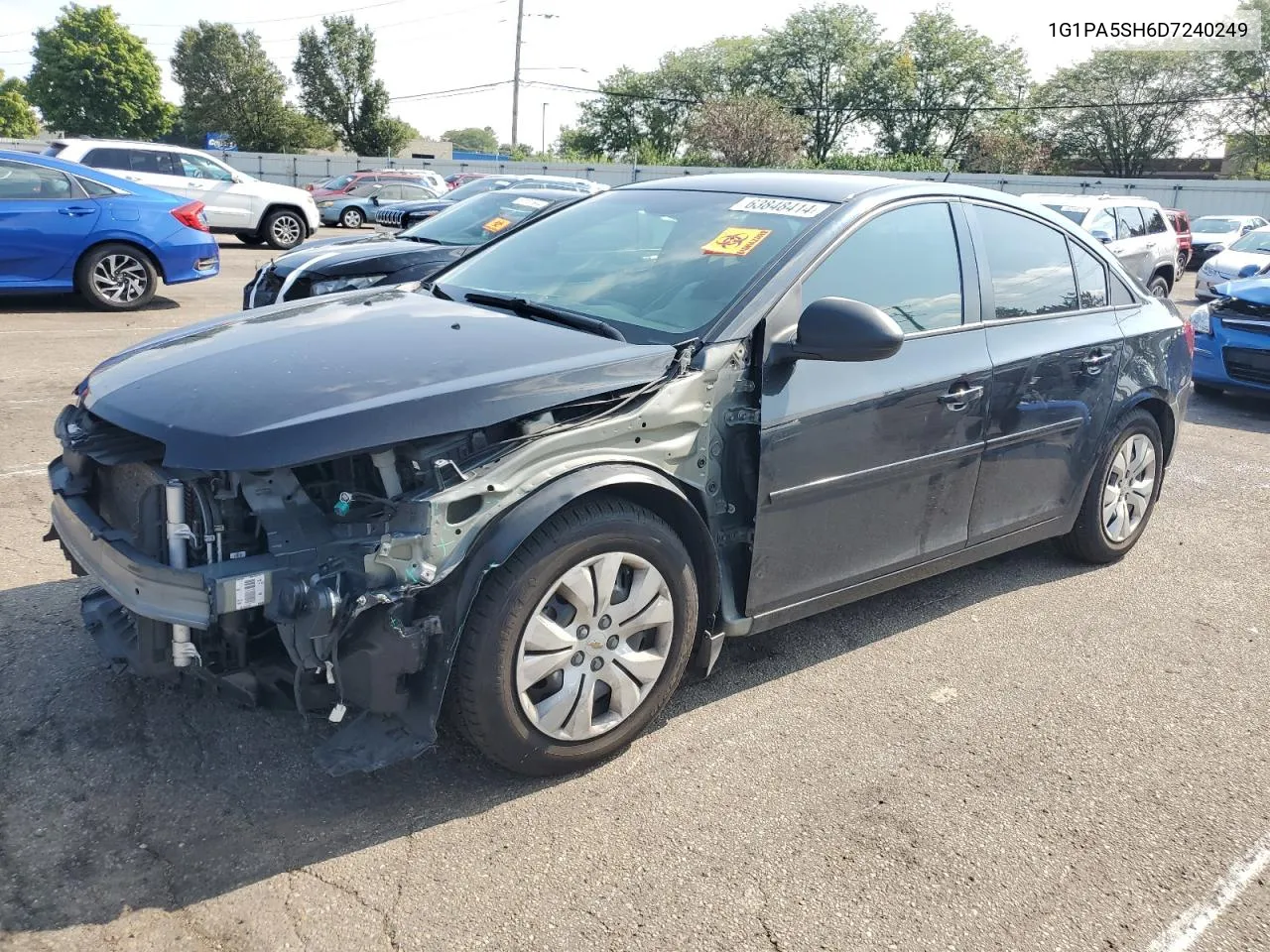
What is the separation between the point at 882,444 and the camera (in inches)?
137

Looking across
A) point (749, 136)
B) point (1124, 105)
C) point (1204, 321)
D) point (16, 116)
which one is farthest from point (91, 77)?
point (1204, 321)

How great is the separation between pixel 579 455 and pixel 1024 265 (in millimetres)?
2377

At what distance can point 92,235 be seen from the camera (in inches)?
389

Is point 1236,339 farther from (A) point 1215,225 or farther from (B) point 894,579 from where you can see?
(A) point 1215,225

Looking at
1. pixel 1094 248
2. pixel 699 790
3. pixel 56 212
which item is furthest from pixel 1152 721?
pixel 56 212

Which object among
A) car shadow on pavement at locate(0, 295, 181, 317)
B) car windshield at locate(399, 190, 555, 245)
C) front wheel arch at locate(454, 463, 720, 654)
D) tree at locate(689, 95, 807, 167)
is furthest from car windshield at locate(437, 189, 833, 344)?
tree at locate(689, 95, 807, 167)

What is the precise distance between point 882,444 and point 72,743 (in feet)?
8.71

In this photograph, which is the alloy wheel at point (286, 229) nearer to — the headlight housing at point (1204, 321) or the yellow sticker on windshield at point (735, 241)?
the headlight housing at point (1204, 321)

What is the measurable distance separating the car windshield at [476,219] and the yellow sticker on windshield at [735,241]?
16.2 feet

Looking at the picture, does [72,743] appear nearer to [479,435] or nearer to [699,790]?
[479,435]

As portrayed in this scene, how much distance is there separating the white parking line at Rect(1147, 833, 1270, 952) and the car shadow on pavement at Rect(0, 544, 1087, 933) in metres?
1.46

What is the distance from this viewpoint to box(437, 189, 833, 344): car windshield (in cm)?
336

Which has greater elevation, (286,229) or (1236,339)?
(1236,339)

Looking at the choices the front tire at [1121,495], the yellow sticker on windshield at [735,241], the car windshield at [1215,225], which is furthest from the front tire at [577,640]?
the car windshield at [1215,225]
